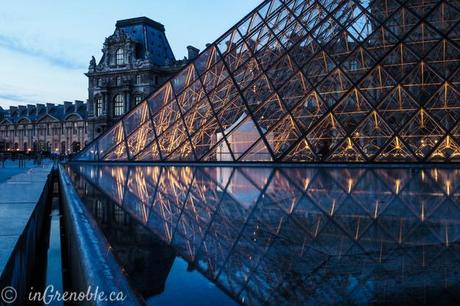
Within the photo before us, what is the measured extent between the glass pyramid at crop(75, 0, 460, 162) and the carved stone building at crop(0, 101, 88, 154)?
2010 inches

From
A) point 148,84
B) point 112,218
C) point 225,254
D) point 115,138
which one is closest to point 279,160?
point 115,138

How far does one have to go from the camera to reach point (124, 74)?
51.1m

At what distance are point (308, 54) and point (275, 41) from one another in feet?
4.37

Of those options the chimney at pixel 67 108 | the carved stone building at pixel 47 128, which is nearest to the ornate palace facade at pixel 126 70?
the carved stone building at pixel 47 128

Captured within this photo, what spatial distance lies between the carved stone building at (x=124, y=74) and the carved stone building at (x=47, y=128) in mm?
15932

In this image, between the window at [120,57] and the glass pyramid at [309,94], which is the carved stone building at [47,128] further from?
the glass pyramid at [309,94]

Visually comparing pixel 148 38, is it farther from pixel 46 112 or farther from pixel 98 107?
Answer: pixel 46 112

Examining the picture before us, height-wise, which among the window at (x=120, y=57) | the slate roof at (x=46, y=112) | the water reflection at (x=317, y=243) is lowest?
the water reflection at (x=317, y=243)

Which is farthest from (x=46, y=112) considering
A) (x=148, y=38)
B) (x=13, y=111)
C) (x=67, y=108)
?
(x=148, y=38)

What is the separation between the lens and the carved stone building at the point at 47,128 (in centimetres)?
6812

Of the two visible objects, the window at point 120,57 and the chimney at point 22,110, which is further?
the chimney at point 22,110

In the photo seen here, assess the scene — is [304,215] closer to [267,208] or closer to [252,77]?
[267,208]

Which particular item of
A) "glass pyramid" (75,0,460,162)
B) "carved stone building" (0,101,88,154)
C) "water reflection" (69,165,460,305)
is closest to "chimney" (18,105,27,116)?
"carved stone building" (0,101,88,154)

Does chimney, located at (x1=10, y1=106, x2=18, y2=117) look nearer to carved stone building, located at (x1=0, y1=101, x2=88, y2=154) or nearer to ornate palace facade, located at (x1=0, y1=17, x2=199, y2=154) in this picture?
carved stone building, located at (x1=0, y1=101, x2=88, y2=154)
